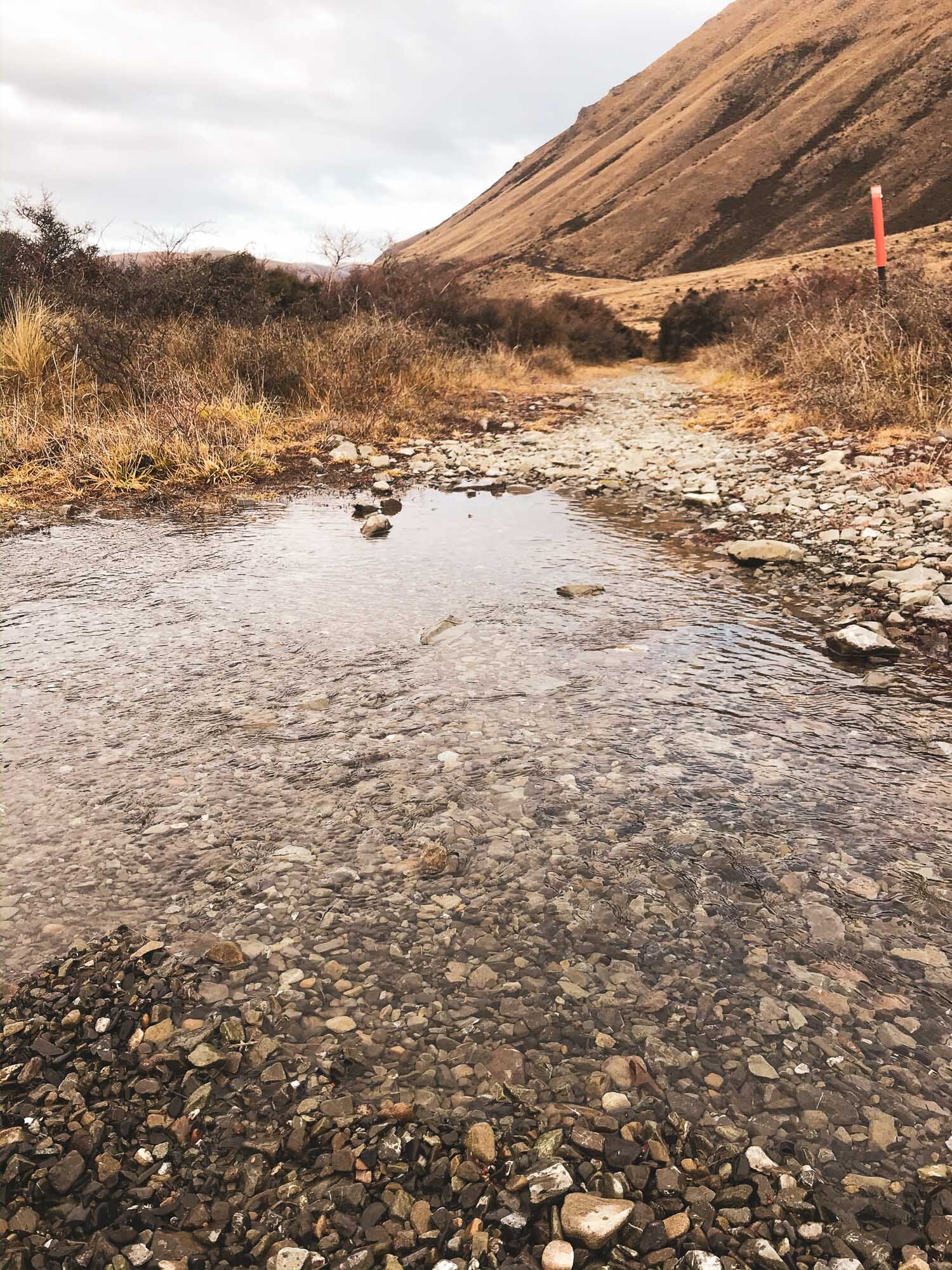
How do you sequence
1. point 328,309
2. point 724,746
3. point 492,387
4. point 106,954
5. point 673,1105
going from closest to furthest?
point 673,1105
point 106,954
point 724,746
point 328,309
point 492,387

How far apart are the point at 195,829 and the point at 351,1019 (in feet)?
3.24

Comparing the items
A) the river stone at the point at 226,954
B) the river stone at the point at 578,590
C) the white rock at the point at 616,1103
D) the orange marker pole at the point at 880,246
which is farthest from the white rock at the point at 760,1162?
the orange marker pole at the point at 880,246

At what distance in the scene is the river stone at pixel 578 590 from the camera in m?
4.66

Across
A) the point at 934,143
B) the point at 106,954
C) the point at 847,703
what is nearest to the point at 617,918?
the point at 106,954

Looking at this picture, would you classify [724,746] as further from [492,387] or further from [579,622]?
[492,387]

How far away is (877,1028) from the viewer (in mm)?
1689

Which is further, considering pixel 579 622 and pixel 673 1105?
pixel 579 622

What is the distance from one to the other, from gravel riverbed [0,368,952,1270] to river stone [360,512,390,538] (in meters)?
1.97

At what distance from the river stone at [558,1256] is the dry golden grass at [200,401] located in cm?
763

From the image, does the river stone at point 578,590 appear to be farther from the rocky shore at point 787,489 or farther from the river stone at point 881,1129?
the river stone at point 881,1129

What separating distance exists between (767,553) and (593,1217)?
445 cm

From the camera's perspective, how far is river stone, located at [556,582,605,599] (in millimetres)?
4664

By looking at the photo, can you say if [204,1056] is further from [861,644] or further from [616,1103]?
[861,644]

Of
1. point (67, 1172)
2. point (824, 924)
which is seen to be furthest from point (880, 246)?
point (67, 1172)
